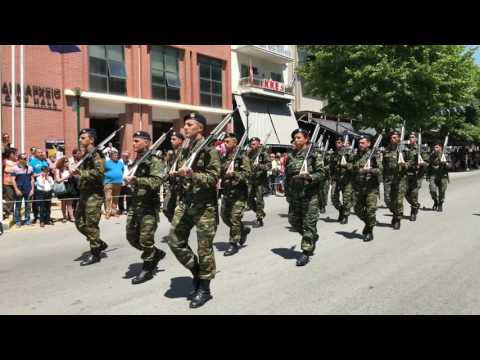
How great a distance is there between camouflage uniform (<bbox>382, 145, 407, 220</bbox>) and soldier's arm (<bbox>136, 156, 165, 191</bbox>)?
5454 millimetres

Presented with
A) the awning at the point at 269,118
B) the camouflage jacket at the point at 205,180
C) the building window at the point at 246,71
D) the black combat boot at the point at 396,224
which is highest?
the building window at the point at 246,71

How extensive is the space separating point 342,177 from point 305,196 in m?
4.12

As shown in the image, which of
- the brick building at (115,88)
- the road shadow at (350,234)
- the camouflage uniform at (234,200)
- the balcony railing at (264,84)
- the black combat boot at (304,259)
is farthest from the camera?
the balcony railing at (264,84)

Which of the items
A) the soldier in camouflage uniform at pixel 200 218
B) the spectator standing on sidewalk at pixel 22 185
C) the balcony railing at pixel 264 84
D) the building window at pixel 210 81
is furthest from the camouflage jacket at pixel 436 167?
the balcony railing at pixel 264 84

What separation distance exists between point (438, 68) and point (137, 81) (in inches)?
578

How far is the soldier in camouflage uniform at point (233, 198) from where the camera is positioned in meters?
7.39

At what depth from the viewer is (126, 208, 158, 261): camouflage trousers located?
565cm

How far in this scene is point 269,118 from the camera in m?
29.9

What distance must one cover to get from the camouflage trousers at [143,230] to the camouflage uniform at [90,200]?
1024 mm

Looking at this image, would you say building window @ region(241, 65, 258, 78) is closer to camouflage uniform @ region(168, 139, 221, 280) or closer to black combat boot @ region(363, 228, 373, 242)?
black combat boot @ region(363, 228, 373, 242)

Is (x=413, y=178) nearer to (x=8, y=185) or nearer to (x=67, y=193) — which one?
(x=67, y=193)

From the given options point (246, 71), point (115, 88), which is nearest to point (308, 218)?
point (115, 88)

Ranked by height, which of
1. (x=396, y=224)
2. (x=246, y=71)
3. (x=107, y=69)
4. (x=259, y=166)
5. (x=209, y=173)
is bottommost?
(x=396, y=224)

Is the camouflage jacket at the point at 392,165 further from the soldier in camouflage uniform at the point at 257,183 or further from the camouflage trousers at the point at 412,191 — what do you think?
the soldier in camouflage uniform at the point at 257,183
